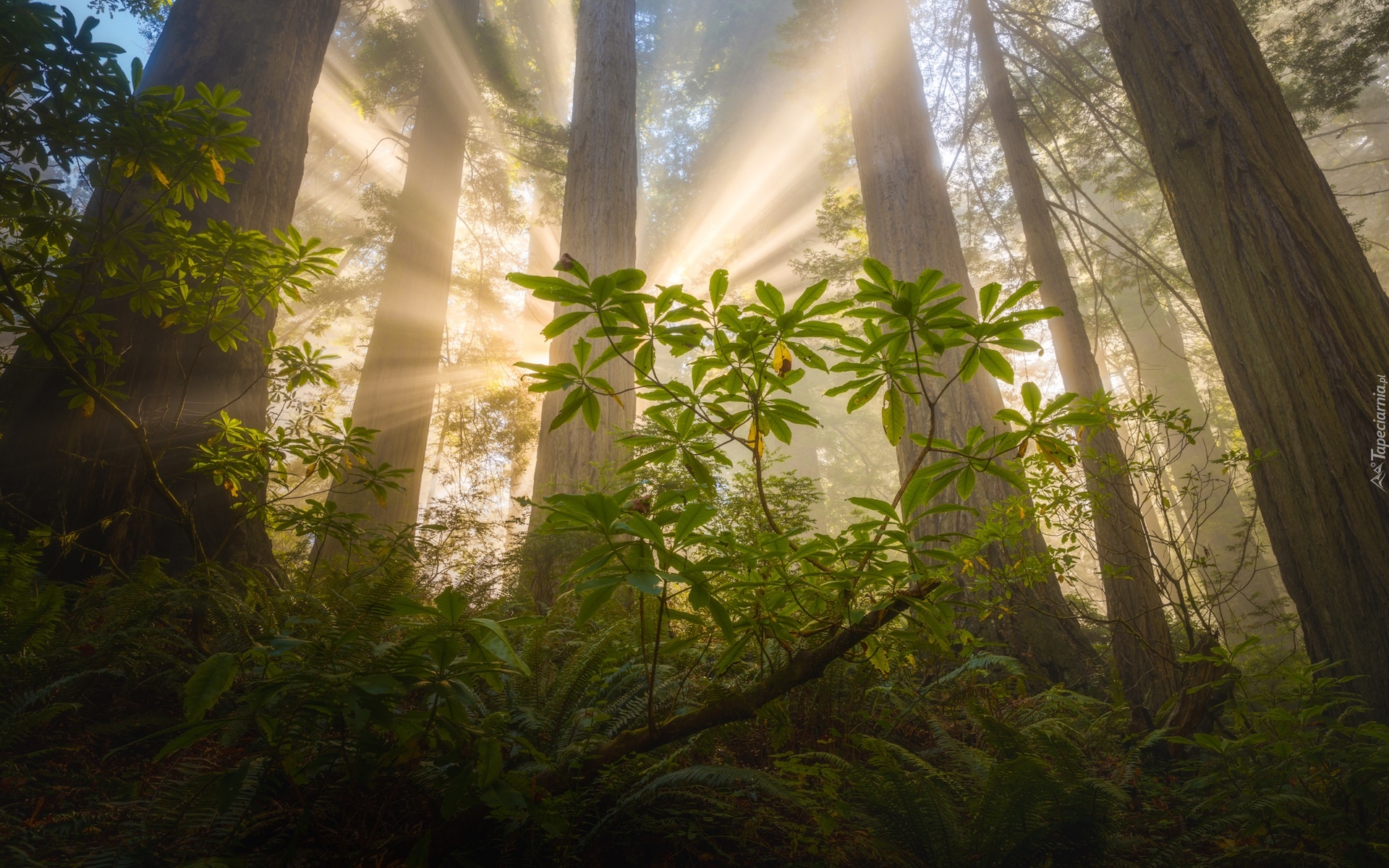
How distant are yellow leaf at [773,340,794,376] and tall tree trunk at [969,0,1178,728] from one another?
1.57 metres

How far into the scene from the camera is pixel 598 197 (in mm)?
6027

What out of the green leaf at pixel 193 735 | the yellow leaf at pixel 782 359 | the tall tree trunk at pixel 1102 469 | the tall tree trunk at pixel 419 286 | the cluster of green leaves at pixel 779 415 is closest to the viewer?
the green leaf at pixel 193 735

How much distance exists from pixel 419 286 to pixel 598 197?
3691mm

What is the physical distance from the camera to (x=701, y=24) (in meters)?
23.7

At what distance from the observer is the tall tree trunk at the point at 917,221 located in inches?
154

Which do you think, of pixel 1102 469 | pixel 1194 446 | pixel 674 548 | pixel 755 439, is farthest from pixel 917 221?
pixel 1194 446

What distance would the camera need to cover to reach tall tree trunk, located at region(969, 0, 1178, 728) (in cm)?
349

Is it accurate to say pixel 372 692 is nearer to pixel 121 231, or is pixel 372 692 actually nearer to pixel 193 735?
pixel 193 735

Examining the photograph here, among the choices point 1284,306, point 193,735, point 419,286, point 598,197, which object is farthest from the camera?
point 419,286

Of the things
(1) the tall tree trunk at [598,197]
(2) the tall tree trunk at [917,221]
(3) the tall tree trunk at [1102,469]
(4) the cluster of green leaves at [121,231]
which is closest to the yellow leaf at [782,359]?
(3) the tall tree trunk at [1102,469]

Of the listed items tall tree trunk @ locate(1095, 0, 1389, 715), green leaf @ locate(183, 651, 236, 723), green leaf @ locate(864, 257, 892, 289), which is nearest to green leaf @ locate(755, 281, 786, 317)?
green leaf @ locate(864, 257, 892, 289)

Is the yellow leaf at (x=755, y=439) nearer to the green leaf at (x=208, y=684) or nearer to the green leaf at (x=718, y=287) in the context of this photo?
the green leaf at (x=718, y=287)

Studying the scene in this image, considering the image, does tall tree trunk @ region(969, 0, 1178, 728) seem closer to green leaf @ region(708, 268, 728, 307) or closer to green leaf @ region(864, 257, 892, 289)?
green leaf @ region(864, 257, 892, 289)

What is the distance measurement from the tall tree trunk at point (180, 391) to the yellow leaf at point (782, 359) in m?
2.20
